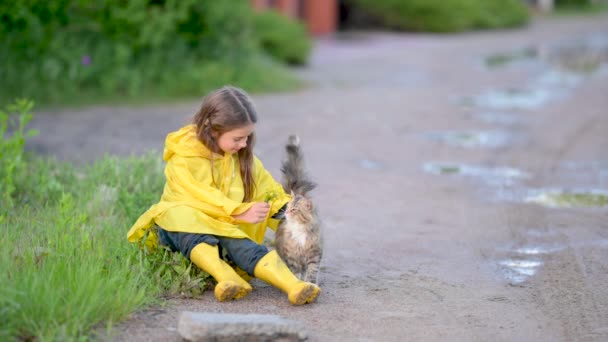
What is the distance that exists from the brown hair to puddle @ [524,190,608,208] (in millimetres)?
2970

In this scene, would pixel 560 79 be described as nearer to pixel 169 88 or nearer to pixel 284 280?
pixel 169 88

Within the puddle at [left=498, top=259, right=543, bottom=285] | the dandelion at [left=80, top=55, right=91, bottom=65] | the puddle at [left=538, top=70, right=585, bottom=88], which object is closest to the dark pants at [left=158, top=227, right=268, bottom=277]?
the puddle at [left=498, top=259, right=543, bottom=285]

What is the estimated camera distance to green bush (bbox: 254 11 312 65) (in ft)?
46.9

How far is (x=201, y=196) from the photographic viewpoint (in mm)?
4562

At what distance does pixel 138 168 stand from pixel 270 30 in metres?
8.46

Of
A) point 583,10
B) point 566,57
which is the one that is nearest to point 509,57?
point 566,57

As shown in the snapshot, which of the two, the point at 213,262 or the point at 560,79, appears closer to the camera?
the point at 213,262

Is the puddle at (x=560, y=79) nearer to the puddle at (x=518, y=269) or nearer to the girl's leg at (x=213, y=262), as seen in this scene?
the puddle at (x=518, y=269)

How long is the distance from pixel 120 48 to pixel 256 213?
7.23 meters

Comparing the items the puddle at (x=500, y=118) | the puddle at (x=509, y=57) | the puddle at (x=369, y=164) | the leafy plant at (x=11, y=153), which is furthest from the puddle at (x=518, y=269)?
the puddle at (x=509, y=57)

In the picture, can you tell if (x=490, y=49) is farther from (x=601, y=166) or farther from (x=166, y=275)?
(x=166, y=275)

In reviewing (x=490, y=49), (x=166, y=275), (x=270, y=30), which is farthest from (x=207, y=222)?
(x=490, y=49)

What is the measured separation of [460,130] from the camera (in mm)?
10008

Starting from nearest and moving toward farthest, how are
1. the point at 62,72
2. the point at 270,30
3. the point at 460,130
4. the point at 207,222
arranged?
1. the point at 207,222
2. the point at 460,130
3. the point at 62,72
4. the point at 270,30
